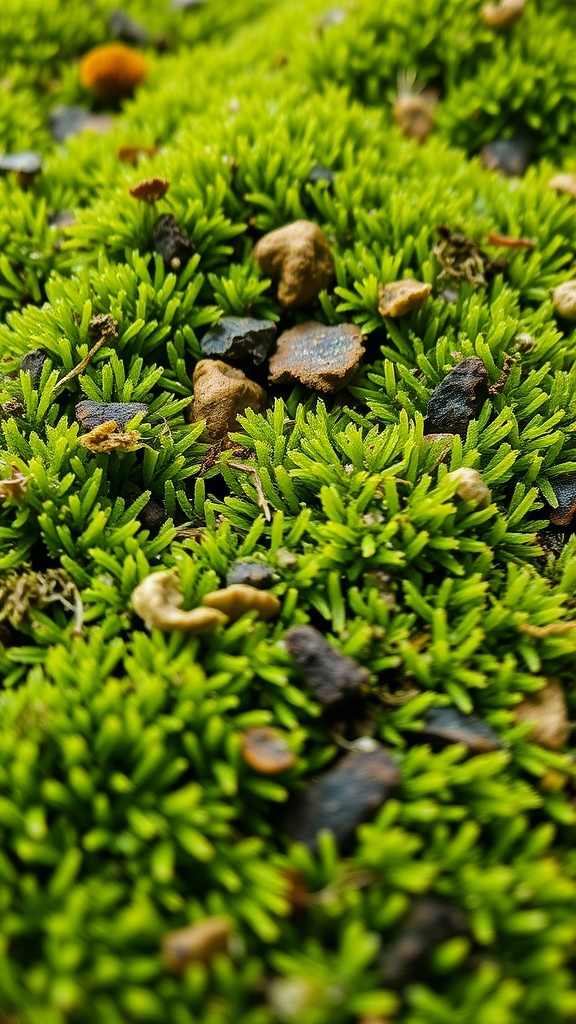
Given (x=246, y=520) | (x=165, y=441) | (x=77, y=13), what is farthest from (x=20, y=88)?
(x=246, y=520)

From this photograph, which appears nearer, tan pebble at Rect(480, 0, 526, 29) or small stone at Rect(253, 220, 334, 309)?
small stone at Rect(253, 220, 334, 309)

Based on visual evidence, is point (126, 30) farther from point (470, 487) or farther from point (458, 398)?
point (470, 487)

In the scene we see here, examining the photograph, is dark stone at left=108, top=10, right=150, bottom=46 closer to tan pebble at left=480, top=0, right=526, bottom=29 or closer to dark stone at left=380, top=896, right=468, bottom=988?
tan pebble at left=480, top=0, right=526, bottom=29

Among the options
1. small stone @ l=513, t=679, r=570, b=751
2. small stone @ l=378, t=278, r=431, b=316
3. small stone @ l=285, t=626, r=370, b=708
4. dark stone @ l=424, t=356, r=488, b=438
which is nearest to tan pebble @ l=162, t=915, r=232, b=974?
small stone @ l=285, t=626, r=370, b=708

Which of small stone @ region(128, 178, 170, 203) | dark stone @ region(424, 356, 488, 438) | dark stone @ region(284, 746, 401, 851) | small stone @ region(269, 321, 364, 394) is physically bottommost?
dark stone @ region(284, 746, 401, 851)

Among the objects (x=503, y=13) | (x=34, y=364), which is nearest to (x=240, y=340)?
(x=34, y=364)

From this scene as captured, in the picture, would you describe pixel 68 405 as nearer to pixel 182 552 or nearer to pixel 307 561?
pixel 182 552
